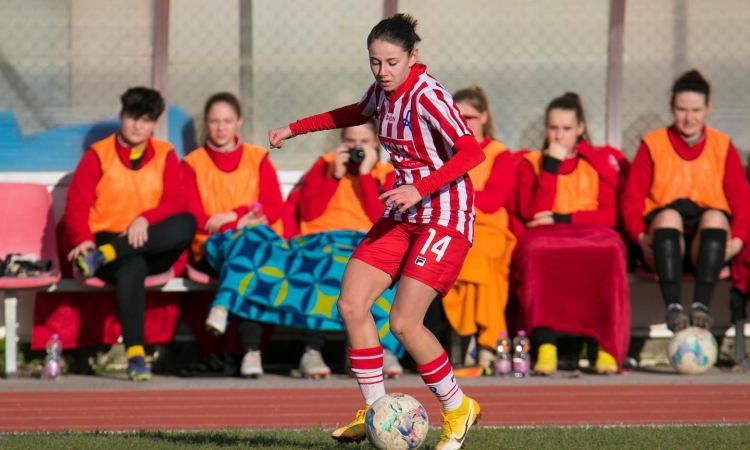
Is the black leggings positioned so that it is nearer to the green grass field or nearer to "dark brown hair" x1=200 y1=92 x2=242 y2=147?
"dark brown hair" x1=200 y1=92 x2=242 y2=147

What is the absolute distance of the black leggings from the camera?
807 centimetres

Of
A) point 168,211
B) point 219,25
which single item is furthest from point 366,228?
point 219,25

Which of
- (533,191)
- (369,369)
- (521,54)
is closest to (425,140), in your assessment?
(369,369)

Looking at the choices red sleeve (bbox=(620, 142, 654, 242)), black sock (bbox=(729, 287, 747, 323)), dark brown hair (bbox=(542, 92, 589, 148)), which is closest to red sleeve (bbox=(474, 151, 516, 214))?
dark brown hair (bbox=(542, 92, 589, 148))

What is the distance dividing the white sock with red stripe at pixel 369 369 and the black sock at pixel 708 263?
353 centimetres

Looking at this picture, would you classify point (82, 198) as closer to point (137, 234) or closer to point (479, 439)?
point (137, 234)

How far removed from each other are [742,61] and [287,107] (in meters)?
3.63

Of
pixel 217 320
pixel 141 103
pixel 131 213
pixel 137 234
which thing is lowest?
pixel 217 320

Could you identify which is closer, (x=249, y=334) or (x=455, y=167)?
(x=455, y=167)

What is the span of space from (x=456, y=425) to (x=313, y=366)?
3017mm

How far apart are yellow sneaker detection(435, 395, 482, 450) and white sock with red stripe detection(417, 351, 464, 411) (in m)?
0.03

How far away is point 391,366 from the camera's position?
26.2 feet

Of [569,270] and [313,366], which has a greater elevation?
[569,270]

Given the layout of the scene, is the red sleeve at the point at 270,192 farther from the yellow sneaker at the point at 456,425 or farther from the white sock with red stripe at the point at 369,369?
the yellow sneaker at the point at 456,425
